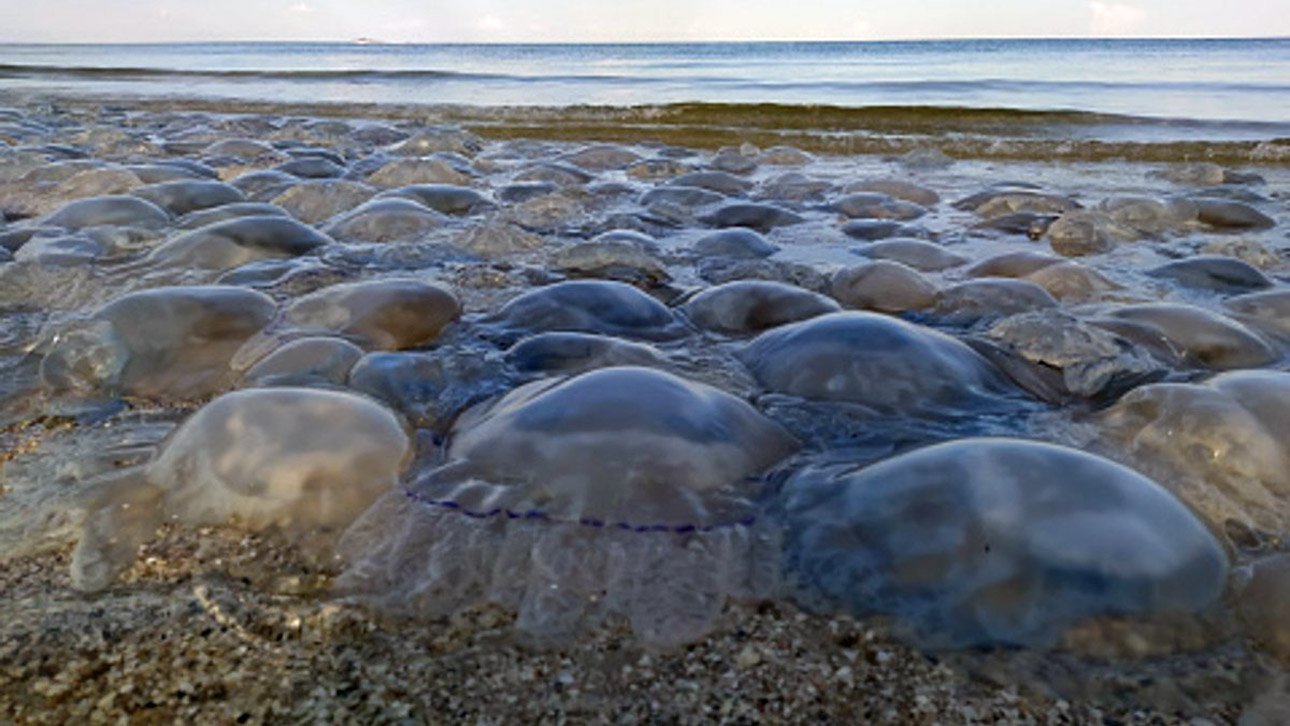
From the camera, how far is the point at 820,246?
375 cm

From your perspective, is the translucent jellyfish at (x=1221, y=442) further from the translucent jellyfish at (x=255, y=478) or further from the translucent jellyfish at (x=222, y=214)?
the translucent jellyfish at (x=222, y=214)

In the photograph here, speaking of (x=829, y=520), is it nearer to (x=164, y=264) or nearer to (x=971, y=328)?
(x=971, y=328)

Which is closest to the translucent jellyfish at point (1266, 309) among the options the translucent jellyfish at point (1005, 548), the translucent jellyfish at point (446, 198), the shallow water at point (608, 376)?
the shallow water at point (608, 376)

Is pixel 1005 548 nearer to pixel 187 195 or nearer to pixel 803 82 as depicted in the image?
pixel 187 195

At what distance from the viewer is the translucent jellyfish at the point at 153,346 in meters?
2.12

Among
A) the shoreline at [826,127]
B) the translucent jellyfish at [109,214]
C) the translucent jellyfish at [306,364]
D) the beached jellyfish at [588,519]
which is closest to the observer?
the beached jellyfish at [588,519]

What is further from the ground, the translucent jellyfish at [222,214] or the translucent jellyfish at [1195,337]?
the translucent jellyfish at [222,214]

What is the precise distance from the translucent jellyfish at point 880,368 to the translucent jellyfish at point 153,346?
1374 millimetres

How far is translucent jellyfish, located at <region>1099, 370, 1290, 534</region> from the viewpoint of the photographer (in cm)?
160

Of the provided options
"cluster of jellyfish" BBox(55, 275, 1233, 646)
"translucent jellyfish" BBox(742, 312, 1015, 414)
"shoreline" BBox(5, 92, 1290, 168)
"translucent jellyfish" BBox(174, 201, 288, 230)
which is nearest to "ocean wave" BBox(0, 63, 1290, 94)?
"shoreline" BBox(5, 92, 1290, 168)

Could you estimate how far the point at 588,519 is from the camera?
1.46 meters

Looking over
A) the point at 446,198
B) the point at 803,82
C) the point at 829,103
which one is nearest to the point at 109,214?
the point at 446,198

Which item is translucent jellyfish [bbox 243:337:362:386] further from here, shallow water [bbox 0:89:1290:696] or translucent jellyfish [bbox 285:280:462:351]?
translucent jellyfish [bbox 285:280:462:351]

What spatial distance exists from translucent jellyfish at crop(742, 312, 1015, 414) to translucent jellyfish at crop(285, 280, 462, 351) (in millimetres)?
950
